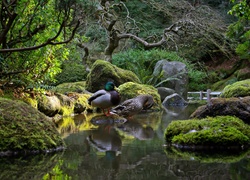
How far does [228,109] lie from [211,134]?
1.16m

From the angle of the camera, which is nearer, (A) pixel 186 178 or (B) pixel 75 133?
(A) pixel 186 178

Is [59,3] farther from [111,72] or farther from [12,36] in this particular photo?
[111,72]

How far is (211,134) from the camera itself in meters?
5.25

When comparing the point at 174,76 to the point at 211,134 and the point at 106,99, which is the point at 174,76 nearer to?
the point at 106,99

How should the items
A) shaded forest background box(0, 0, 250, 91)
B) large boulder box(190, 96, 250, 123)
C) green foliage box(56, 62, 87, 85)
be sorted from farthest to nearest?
green foliage box(56, 62, 87, 85) → shaded forest background box(0, 0, 250, 91) → large boulder box(190, 96, 250, 123)

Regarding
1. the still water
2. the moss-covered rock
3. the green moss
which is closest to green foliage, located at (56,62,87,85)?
the moss-covered rock

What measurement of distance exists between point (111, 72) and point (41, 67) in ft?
23.0

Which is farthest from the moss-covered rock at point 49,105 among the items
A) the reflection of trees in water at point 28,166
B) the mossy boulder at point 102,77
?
the mossy boulder at point 102,77

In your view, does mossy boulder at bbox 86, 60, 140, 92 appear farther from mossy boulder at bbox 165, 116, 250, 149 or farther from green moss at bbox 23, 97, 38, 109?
mossy boulder at bbox 165, 116, 250, 149

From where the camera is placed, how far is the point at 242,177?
3.55 meters

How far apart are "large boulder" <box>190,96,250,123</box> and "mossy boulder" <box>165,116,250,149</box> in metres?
0.40

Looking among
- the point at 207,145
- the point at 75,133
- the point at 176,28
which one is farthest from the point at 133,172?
the point at 176,28

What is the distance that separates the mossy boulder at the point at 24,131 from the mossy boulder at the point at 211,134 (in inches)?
66.3

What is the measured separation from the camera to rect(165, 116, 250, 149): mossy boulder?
5223 millimetres
